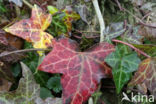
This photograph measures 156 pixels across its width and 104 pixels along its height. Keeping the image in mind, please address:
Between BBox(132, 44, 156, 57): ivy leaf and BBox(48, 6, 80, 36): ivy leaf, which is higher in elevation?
BBox(48, 6, 80, 36): ivy leaf

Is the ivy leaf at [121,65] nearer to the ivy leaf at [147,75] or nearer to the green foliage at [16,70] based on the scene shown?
the ivy leaf at [147,75]

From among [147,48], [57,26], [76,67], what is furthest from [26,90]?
[147,48]

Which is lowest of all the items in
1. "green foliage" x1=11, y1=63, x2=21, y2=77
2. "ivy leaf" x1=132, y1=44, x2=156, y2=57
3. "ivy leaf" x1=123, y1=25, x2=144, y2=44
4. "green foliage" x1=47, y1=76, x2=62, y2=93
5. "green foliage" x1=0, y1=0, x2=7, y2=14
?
"green foliage" x1=47, y1=76, x2=62, y2=93

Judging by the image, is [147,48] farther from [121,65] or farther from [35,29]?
[35,29]

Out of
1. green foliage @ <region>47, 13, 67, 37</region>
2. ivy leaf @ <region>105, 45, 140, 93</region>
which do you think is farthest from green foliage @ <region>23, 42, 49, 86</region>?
ivy leaf @ <region>105, 45, 140, 93</region>

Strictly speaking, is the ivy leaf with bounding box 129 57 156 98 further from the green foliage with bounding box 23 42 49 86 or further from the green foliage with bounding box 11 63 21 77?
the green foliage with bounding box 11 63 21 77

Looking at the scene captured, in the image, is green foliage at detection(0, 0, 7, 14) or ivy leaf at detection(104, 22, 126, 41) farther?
green foliage at detection(0, 0, 7, 14)

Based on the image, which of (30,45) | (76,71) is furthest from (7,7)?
(76,71)
